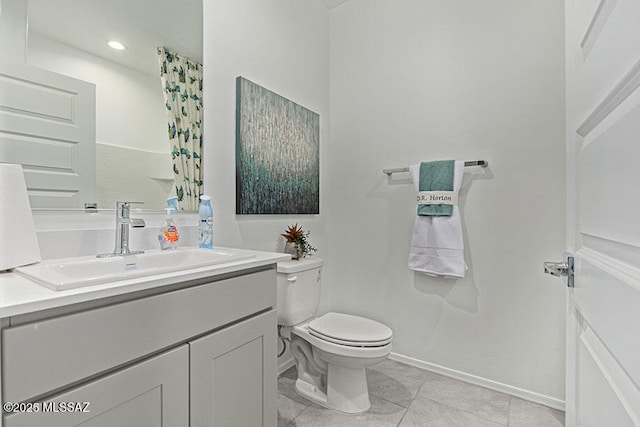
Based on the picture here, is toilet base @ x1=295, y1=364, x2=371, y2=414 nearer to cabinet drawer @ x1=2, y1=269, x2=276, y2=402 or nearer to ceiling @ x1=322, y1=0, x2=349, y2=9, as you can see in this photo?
cabinet drawer @ x1=2, y1=269, x2=276, y2=402

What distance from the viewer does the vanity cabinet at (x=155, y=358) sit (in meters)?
0.64

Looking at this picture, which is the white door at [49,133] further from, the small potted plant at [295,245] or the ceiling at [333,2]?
the ceiling at [333,2]

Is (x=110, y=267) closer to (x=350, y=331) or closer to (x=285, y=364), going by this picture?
(x=350, y=331)

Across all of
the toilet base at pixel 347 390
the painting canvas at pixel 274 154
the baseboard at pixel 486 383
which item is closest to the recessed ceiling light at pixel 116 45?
the painting canvas at pixel 274 154

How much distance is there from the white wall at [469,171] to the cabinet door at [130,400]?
161 centimetres

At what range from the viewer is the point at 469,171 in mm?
1948

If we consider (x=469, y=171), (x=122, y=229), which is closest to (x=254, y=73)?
(x=122, y=229)

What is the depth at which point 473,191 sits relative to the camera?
194 cm

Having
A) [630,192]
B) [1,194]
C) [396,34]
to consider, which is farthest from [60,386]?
[396,34]

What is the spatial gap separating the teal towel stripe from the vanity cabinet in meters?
1.14

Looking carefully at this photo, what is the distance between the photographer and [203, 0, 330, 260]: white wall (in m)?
1.61

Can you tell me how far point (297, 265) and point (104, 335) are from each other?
1027 mm

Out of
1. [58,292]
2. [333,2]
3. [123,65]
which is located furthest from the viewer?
[333,2]

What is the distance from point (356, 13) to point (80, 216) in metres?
2.24
